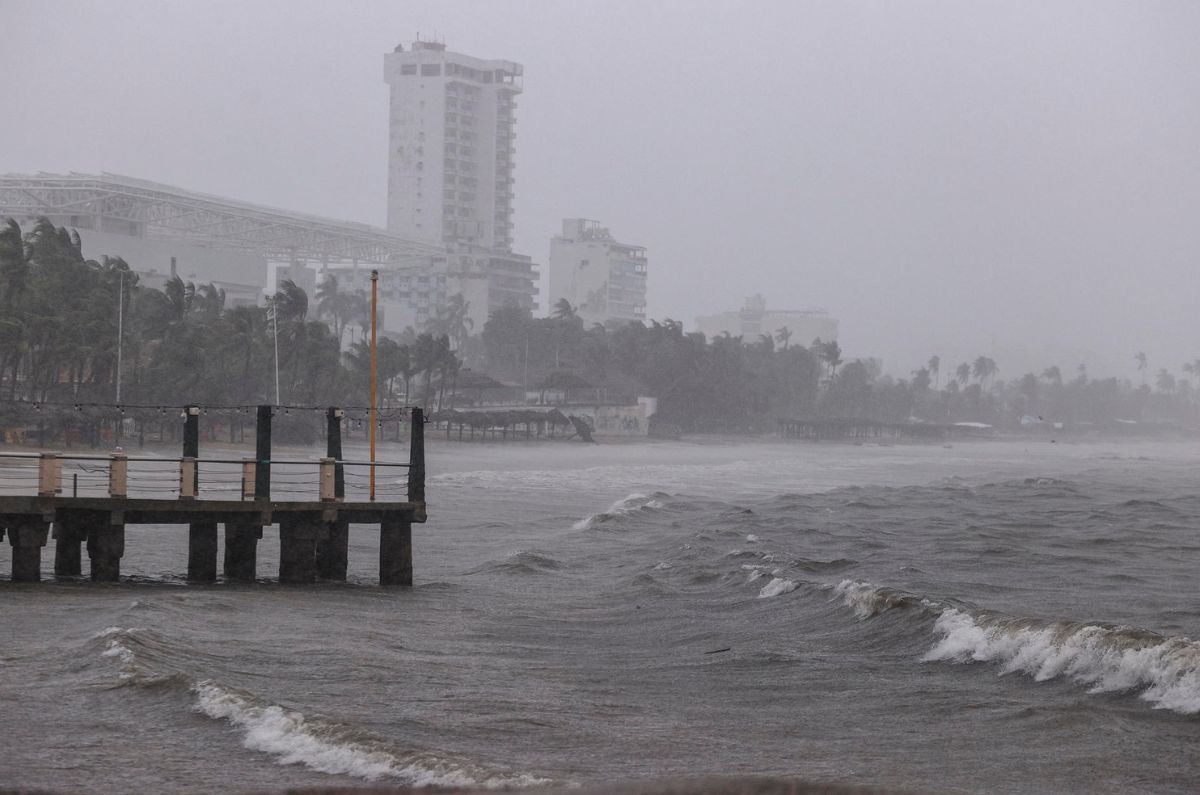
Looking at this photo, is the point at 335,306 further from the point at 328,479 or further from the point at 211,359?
the point at 328,479

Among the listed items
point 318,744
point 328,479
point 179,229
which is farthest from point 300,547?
point 179,229

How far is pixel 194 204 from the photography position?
148m

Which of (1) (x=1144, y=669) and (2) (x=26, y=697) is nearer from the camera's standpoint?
(2) (x=26, y=697)

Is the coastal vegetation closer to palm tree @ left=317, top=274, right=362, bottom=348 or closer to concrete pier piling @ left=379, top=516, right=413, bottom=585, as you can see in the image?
palm tree @ left=317, top=274, right=362, bottom=348

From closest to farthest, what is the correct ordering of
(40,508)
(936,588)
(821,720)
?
(821,720), (40,508), (936,588)

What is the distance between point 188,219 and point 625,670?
472 ft

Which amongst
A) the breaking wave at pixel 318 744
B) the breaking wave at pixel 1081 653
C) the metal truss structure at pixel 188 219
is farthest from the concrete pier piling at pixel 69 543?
the metal truss structure at pixel 188 219

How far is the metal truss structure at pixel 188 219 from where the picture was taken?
131375 mm

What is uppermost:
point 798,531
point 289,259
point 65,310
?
point 289,259

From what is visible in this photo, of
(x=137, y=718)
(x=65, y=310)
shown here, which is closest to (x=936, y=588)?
(x=137, y=718)

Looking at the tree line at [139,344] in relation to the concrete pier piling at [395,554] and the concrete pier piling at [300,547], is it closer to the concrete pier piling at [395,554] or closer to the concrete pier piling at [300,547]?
the concrete pier piling at [300,547]

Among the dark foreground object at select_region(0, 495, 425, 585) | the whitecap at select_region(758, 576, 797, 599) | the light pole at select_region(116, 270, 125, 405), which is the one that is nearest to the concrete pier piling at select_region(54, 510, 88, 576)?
the dark foreground object at select_region(0, 495, 425, 585)

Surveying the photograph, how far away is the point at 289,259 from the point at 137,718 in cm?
16777

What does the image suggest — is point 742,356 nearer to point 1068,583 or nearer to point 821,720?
point 1068,583
